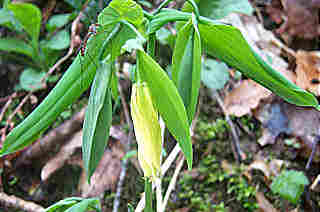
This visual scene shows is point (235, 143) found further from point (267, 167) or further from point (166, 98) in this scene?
point (166, 98)

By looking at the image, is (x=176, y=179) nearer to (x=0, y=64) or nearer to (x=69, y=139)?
(x=69, y=139)

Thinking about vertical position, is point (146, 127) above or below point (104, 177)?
above

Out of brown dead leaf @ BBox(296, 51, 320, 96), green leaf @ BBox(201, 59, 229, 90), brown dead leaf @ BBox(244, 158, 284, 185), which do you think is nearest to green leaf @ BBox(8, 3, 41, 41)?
green leaf @ BBox(201, 59, 229, 90)

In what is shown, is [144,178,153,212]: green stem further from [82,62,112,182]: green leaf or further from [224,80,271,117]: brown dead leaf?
[224,80,271,117]: brown dead leaf

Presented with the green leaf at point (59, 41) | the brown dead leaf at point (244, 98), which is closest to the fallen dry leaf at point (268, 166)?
the brown dead leaf at point (244, 98)

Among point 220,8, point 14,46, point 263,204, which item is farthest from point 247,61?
point 14,46

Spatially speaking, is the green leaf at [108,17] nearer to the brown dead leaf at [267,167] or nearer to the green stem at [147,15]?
the green stem at [147,15]
